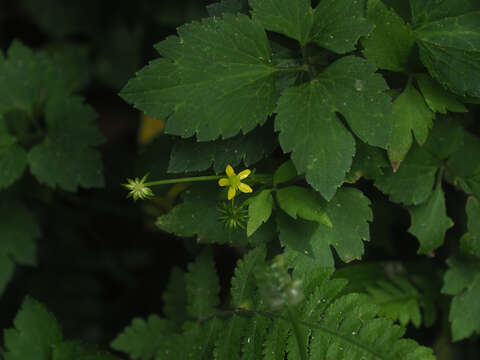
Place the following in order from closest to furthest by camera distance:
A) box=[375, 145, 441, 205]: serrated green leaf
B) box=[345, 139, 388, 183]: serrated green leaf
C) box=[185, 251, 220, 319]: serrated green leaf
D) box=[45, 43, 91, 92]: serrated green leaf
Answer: box=[345, 139, 388, 183]: serrated green leaf
box=[375, 145, 441, 205]: serrated green leaf
box=[185, 251, 220, 319]: serrated green leaf
box=[45, 43, 91, 92]: serrated green leaf

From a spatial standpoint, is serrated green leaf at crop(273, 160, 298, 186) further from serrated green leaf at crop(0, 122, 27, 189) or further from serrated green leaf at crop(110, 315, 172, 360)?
serrated green leaf at crop(0, 122, 27, 189)

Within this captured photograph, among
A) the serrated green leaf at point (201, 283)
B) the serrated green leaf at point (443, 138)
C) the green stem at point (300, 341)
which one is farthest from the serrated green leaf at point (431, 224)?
the serrated green leaf at point (201, 283)

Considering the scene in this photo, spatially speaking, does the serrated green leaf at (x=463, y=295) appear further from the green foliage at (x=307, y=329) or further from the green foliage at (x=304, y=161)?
the green foliage at (x=307, y=329)

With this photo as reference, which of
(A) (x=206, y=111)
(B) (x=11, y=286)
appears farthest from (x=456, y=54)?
(B) (x=11, y=286)

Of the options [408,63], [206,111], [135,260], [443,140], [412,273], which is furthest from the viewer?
[135,260]

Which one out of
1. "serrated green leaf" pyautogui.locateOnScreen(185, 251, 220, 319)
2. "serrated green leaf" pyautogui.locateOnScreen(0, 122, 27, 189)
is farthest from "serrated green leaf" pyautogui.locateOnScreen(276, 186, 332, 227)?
"serrated green leaf" pyautogui.locateOnScreen(0, 122, 27, 189)

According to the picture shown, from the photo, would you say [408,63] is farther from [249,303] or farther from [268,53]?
[249,303]

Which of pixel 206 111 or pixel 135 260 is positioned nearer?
pixel 206 111
